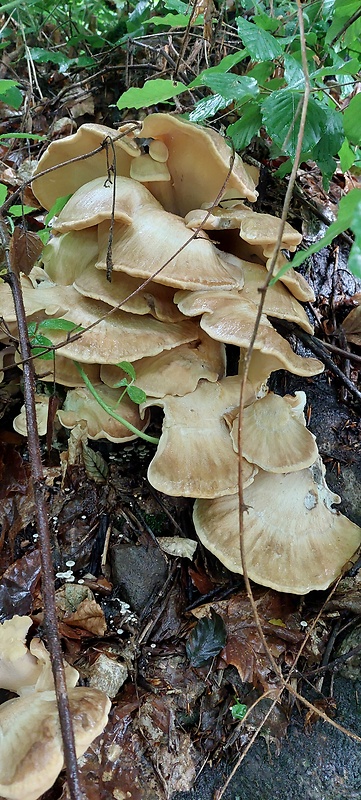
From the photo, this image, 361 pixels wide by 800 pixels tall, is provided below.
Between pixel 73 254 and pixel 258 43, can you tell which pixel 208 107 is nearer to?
pixel 258 43

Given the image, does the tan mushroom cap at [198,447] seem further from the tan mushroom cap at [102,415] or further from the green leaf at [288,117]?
the green leaf at [288,117]

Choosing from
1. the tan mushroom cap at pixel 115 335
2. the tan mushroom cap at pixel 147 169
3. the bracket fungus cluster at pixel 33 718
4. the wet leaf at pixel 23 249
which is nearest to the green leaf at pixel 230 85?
the tan mushroom cap at pixel 147 169

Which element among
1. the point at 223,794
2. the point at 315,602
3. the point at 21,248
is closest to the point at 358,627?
the point at 315,602

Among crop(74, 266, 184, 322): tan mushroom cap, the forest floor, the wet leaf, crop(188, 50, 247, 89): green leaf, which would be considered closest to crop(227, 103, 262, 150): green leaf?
crop(188, 50, 247, 89): green leaf

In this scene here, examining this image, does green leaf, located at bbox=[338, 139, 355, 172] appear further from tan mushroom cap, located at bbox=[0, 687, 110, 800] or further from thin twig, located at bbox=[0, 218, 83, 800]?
tan mushroom cap, located at bbox=[0, 687, 110, 800]

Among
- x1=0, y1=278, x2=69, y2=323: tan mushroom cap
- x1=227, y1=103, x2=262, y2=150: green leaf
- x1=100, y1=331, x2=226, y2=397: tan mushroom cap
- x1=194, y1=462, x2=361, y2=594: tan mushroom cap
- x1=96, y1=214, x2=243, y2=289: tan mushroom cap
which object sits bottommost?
x1=194, y1=462, x2=361, y2=594: tan mushroom cap
